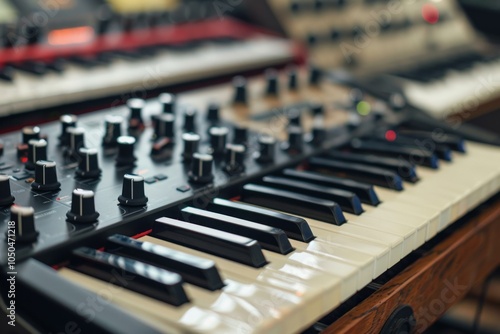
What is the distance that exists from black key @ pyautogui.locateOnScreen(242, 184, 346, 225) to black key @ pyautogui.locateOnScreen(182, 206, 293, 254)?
0.52 feet

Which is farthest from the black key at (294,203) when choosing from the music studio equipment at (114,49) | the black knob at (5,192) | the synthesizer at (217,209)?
the music studio equipment at (114,49)

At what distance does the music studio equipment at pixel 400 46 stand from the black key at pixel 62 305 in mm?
1524

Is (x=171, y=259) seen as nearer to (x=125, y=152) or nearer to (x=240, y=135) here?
(x=125, y=152)

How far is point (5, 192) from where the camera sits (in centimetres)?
104

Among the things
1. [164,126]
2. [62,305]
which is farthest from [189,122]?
[62,305]

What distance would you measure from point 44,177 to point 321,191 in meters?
0.52

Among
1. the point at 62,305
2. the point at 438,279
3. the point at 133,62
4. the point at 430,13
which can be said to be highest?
the point at 430,13

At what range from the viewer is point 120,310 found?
0.79m

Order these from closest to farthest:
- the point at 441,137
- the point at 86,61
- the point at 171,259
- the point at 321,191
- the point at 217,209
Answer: the point at 171,259
the point at 217,209
the point at 321,191
the point at 441,137
the point at 86,61

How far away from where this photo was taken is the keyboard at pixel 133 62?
1706 mm

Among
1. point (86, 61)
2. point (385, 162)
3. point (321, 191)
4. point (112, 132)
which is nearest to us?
point (321, 191)

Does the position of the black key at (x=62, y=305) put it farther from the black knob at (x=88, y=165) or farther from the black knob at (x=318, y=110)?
the black knob at (x=318, y=110)

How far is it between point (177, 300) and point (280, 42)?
1.78 meters

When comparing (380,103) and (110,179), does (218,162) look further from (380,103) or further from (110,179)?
(380,103)
